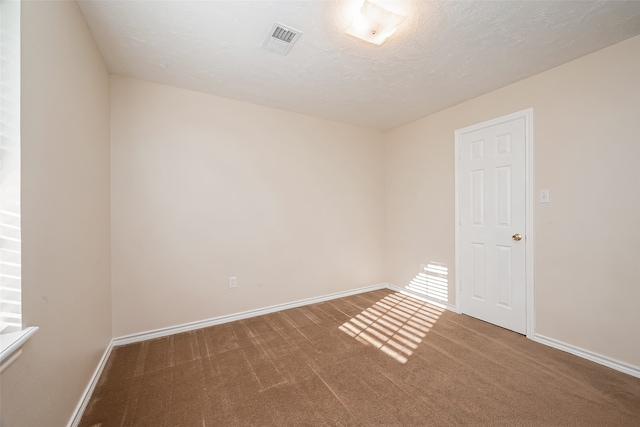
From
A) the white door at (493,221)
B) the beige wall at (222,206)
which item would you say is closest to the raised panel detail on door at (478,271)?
the white door at (493,221)

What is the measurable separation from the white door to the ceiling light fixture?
Answer: 1.79m

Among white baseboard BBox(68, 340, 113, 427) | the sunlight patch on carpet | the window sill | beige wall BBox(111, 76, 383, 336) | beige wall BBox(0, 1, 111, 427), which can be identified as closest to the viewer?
the window sill

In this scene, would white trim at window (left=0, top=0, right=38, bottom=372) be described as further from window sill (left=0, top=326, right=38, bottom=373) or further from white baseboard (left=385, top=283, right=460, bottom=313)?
white baseboard (left=385, top=283, right=460, bottom=313)

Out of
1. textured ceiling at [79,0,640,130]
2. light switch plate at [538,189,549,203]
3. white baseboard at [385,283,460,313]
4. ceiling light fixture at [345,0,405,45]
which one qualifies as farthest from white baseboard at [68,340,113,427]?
light switch plate at [538,189,549,203]

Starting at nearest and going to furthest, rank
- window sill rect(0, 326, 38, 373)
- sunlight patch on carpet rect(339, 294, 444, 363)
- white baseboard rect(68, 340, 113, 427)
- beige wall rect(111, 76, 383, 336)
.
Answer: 1. window sill rect(0, 326, 38, 373)
2. white baseboard rect(68, 340, 113, 427)
3. sunlight patch on carpet rect(339, 294, 444, 363)
4. beige wall rect(111, 76, 383, 336)

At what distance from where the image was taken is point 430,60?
2184 mm

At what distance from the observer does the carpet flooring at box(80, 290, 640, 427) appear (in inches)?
60.2

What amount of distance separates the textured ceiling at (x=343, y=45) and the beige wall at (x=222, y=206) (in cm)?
37

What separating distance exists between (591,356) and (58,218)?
3942mm

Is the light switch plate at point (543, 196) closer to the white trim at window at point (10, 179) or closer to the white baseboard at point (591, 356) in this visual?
the white baseboard at point (591, 356)

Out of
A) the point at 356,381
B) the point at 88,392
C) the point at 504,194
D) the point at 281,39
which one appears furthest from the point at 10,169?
the point at 504,194

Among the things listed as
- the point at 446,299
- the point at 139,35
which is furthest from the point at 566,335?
the point at 139,35

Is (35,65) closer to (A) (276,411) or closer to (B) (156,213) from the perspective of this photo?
(B) (156,213)

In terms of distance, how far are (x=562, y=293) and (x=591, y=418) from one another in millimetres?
1087
